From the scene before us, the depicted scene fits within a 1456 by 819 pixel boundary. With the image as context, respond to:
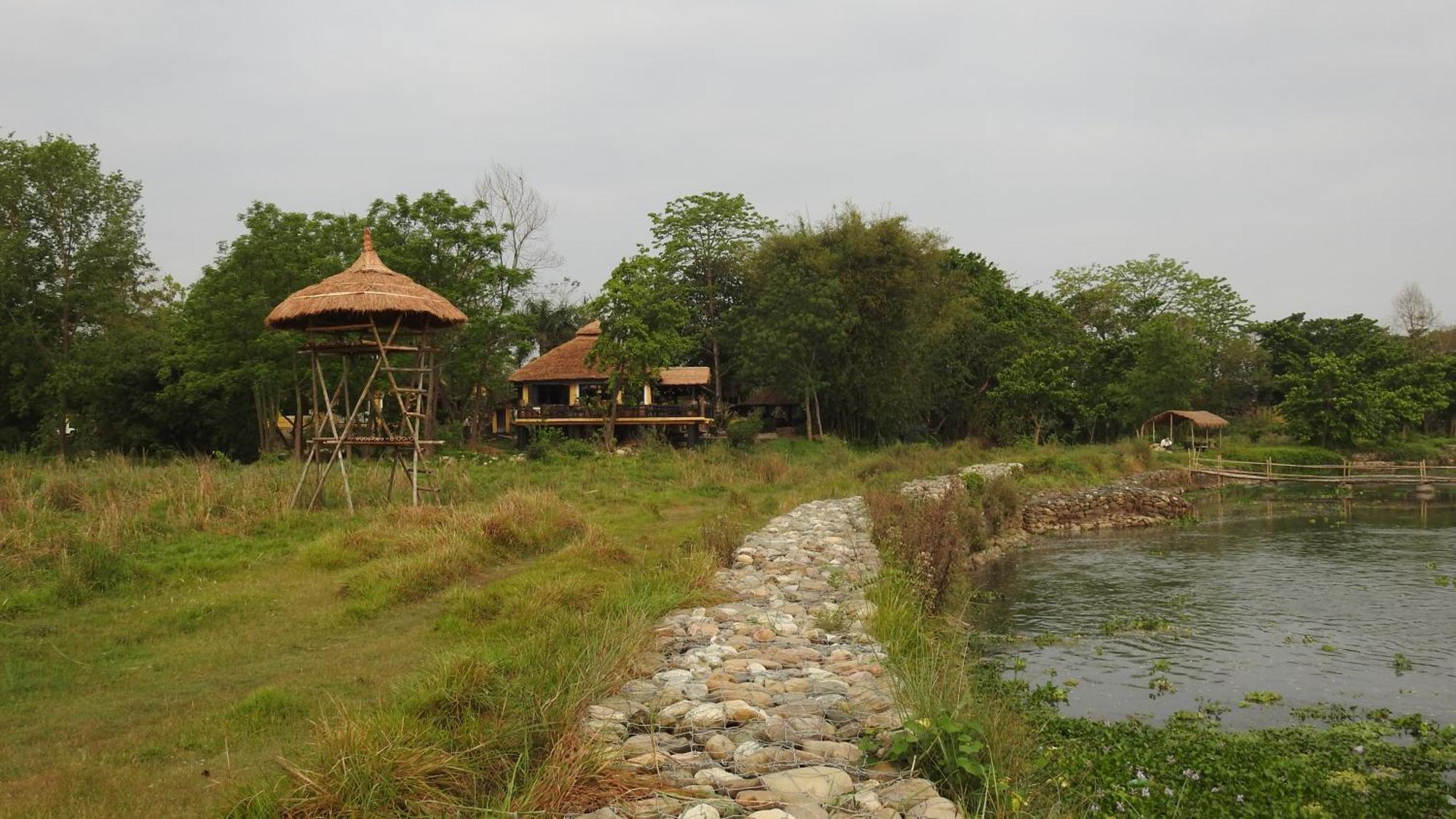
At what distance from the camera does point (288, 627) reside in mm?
8328

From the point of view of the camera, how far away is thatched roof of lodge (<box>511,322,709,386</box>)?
1490 inches

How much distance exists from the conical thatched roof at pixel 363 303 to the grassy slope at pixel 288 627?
9.36 feet

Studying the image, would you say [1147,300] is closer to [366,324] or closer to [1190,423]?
[1190,423]

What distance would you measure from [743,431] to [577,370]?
24.6 ft

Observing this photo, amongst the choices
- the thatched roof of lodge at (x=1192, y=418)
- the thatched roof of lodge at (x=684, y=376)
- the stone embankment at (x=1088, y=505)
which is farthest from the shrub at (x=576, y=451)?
the thatched roof of lodge at (x=1192, y=418)

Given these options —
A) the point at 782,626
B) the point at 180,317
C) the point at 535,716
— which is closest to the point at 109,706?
the point at 535,716

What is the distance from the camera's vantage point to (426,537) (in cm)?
1105

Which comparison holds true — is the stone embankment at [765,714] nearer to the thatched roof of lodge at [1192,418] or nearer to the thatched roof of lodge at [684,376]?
the thatched roof of lodge at [684,376]

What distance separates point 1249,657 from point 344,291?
13580 millimetres

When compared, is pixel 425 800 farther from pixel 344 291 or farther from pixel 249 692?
pixel 344 291

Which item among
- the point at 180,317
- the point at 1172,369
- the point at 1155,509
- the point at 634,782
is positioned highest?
the point at 180,317

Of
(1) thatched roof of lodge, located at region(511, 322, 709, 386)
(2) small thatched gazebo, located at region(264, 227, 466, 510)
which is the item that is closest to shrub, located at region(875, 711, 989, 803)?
(2) small thatched gazebo, located at region(264, 227, 466, 510)

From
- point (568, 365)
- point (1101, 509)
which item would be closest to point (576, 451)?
point (568, 365)

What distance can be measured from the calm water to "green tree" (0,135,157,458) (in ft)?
103
